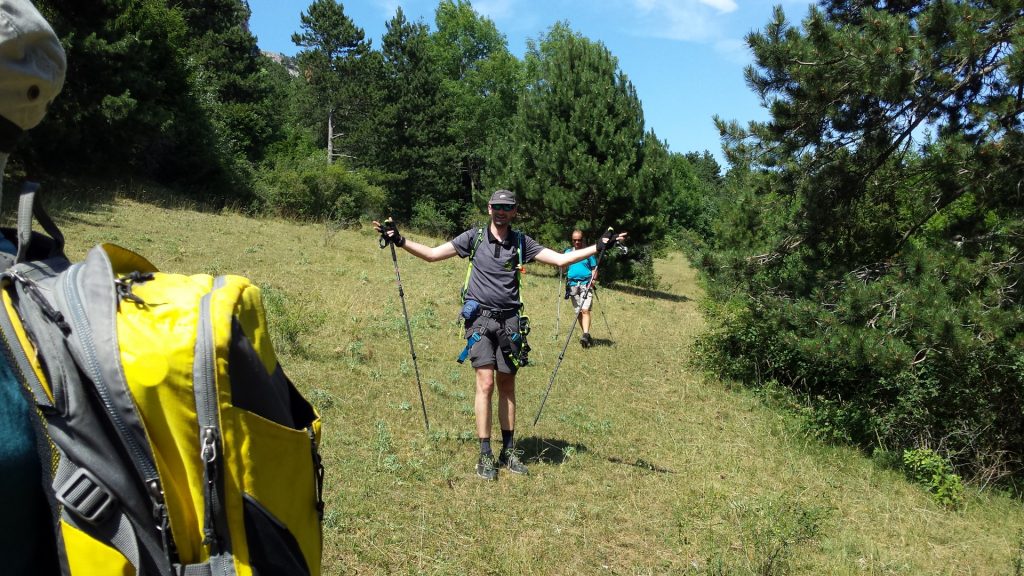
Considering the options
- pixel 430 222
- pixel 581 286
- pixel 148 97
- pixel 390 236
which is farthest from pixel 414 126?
pixel 390 236

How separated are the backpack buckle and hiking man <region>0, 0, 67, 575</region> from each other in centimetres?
6

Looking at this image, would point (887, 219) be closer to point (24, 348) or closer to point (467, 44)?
point (24, 348)

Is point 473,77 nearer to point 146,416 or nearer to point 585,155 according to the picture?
point 585,155

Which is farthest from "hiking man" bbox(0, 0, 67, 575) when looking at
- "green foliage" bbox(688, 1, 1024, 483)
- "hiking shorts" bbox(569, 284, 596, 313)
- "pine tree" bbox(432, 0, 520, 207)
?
"pine tree" bbox(432, 0, 520, 207)

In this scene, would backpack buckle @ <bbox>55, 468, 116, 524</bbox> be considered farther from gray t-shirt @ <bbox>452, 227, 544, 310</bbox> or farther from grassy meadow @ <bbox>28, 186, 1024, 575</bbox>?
gray t-shirt @ <bbox>452, 227, 544, 310</bbox>

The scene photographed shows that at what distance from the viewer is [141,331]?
1081 millimetres

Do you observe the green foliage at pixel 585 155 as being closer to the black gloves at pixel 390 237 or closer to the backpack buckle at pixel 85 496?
the black gloves at pixel 390 237

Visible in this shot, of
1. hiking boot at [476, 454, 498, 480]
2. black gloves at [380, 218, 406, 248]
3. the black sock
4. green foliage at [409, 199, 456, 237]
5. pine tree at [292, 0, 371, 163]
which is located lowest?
hiking boot at [476, 454, 498, 480]

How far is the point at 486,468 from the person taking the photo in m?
5.75

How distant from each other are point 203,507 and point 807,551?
193 inches

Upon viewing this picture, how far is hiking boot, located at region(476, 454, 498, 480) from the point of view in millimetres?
5734

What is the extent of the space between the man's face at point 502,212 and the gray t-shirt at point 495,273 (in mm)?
144

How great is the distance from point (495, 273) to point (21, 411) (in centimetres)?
477

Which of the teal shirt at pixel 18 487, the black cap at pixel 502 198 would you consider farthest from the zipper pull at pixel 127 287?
the black cap at pixel 502 198
